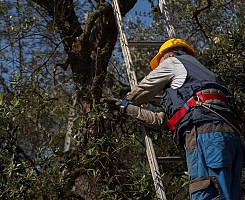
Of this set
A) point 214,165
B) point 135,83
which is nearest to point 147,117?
point 135,83

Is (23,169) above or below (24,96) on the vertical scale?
below

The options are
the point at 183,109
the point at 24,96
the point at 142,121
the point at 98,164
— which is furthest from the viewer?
the point at 24,96

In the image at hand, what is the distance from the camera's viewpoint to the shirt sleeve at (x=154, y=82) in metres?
5.00

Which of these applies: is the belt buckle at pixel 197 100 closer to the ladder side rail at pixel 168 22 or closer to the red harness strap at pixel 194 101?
the red harness strap at pixel 194 101

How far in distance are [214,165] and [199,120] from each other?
42 centimetres

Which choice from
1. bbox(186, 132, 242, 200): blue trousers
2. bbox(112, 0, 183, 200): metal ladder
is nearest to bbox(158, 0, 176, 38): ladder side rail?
bbox(112, 0, 183, 200): metal ladder

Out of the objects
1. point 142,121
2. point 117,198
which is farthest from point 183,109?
point 117,198

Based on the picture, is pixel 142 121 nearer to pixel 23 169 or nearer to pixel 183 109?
pixel 183 109

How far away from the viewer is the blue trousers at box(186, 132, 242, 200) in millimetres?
4371

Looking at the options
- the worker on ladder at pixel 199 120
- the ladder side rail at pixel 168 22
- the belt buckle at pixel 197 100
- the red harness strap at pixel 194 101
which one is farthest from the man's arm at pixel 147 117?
the ladder side rail at pixel 168 22

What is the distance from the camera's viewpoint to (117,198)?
17.5ft

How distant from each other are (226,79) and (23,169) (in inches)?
132

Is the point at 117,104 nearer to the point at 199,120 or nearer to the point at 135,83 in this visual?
the point at 135,83

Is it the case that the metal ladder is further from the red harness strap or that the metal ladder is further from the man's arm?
the red harness strap
